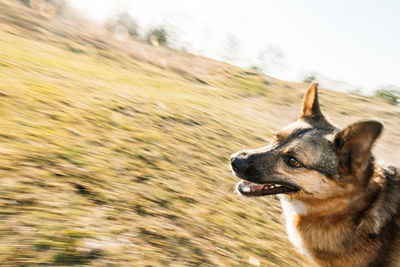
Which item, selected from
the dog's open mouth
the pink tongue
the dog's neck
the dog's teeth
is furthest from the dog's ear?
the dog's teeth

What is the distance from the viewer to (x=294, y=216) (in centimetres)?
361

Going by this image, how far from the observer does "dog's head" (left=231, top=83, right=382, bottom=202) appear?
320 centimetres

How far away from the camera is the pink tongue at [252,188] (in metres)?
3.74

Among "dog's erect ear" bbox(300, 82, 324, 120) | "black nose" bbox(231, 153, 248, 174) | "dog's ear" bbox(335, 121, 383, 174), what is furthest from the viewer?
"dog's erect ear" bbox(300, 82, 324, 120)

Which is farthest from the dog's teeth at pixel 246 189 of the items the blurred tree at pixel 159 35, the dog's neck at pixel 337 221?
the blurred tree at pixel 159 35

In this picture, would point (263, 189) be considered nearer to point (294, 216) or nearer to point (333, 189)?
point (294, 216)

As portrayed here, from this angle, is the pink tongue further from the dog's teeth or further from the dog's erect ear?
the dog's erect ear

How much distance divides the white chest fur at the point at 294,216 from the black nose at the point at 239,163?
57 cm

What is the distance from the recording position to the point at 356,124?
312cm

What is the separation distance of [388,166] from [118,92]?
6.28m

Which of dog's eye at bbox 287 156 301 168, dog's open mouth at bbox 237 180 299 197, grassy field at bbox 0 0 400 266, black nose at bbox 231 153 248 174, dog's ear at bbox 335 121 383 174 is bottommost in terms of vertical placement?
grassy field at bbox 0 0 400 266

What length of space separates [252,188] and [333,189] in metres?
0.89

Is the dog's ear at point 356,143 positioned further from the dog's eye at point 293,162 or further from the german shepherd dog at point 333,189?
the dog's eye at point 293,162

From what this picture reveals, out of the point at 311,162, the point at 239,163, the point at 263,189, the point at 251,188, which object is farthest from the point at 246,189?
the point at 311,162
